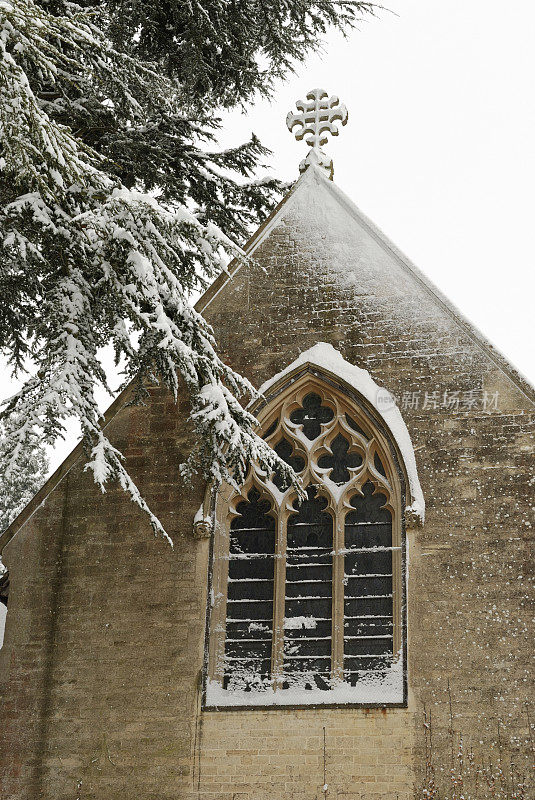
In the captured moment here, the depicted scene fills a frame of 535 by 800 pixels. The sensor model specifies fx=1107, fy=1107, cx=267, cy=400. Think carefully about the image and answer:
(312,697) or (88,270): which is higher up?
(88,270)

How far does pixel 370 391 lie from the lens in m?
10.3

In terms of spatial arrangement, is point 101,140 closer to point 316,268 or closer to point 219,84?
point 219,84

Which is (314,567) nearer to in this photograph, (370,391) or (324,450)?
(324,450)

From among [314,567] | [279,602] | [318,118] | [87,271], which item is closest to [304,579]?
[314,567]

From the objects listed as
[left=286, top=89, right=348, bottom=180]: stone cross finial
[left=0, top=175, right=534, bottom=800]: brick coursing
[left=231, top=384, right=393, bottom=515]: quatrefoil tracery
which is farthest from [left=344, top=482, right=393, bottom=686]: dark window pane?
[left=286, top=89, right=348, bottom=180]: stone cross finial

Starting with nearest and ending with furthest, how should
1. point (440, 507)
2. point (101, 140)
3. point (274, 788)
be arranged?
point (274, 788) → point (440, 507) → point (101, 140)

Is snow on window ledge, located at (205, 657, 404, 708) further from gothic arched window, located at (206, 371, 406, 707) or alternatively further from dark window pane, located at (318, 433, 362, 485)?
dark window pane, located at (318, 433, 362, 485)

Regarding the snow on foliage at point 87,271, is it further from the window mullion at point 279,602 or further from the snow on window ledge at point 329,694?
the snow on window ledge at point 329,694

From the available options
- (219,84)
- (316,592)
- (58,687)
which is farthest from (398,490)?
(219,84)

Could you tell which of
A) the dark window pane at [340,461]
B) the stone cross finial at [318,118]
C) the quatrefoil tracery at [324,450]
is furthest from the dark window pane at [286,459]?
the stone cross finial at [318,118]

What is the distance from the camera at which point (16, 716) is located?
9.67 m

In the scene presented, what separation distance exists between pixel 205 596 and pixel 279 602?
2.16 ft

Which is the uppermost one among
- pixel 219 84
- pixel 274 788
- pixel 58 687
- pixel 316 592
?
pixel 219 84

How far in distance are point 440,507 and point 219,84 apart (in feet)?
22.2
